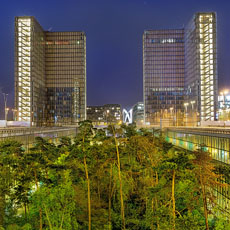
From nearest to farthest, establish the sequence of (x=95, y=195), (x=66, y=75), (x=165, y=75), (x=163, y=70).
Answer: (x=95, y=195) < (x=66, y=75) < (x=163, y=70) < (x=165, y=75)

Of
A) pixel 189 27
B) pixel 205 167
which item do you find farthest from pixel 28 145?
pixel 189 27

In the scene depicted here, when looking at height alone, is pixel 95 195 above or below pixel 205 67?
below

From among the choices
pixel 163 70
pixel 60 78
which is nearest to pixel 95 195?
pixel 60 78

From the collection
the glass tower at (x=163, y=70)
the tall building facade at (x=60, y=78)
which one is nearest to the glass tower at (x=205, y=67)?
the glass tower at (x=163, y=70)

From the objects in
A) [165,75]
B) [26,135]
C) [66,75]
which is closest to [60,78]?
[66,75]

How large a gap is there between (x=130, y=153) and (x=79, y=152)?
38.0 ft

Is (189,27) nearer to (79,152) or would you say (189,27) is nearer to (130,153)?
(130,153)

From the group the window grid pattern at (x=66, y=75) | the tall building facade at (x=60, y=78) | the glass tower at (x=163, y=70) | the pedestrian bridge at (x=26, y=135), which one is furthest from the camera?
the glass tower at (x=163, y=70)

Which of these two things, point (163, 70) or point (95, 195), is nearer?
point (95, 195)

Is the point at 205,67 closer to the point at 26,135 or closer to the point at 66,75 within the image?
the point at 66,75

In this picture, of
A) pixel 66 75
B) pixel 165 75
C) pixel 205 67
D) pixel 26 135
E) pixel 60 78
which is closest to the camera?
pixel 26 135

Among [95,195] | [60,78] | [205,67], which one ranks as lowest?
[95,195]

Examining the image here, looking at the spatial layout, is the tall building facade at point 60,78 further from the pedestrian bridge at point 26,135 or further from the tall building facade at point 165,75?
the pedestrian bridge at point 26,135

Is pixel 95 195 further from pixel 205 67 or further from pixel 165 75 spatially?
pixel 165 75
